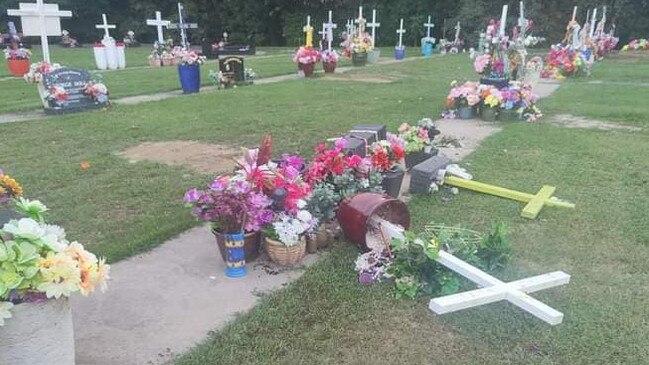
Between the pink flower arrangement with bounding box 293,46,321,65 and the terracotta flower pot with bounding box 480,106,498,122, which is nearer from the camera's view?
the terracotta flower pot with bounding box 480,106,498,122

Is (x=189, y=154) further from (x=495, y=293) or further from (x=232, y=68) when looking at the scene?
(x=232, y=68)

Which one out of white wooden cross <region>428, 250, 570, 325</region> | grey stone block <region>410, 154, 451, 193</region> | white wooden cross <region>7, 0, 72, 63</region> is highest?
white wooden cross <region>7, 0, 72, 63</region>

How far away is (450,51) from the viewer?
28219 millimetres

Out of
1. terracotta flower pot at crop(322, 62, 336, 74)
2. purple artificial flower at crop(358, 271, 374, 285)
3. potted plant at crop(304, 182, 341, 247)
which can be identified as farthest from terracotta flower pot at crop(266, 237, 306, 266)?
terracotta flower pot at crop(322, 62, 336, 74)

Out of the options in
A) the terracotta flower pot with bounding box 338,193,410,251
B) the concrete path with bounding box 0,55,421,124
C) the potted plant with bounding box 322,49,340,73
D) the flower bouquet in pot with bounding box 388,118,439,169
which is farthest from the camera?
the potted plant with bounding box 322,49,340,73

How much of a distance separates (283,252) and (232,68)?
1028cm

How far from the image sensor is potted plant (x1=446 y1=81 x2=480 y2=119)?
27.9 feet

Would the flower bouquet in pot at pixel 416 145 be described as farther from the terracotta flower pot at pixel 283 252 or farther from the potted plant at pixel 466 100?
the potted plant at pixel 466 100

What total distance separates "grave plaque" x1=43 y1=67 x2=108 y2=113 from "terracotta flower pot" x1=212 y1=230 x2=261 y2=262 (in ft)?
23.4

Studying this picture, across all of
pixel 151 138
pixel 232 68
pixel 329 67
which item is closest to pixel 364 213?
pixel 151 138

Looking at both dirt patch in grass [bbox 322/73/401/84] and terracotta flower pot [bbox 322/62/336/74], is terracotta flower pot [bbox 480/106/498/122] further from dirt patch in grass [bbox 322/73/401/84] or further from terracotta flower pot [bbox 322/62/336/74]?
terracotta flower pot [bbox 322/62/336/74]

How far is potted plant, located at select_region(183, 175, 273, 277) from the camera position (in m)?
3.22

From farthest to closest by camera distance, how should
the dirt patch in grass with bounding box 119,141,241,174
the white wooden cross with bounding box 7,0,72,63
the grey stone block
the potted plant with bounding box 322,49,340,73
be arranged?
the potted plant with bounding box 322,49,340,73
the white wooden cross with bounding box 7,0,72,63
the dirt patch in grass with bounding box 119,141,241,174
the grey stone block

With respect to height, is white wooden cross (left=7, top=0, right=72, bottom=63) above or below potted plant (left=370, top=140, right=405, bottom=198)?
above
